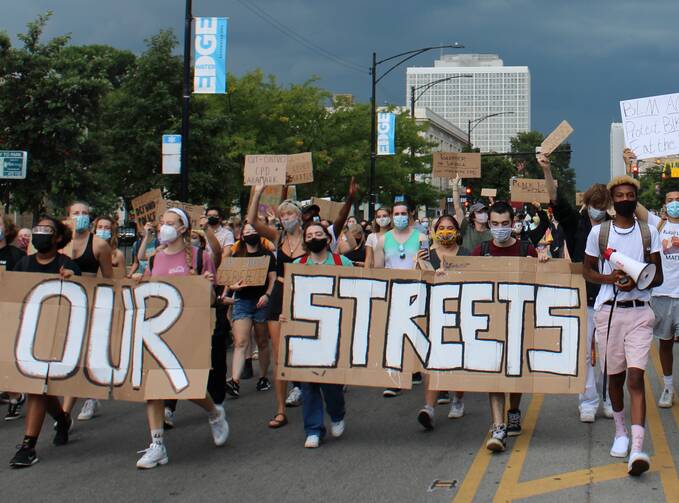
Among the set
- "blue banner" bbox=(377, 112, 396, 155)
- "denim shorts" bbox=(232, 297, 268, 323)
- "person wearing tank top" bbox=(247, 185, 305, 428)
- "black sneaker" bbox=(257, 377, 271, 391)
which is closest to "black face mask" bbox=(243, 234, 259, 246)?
"person wearing tank top" bbox=(247, 185, 305, 428)

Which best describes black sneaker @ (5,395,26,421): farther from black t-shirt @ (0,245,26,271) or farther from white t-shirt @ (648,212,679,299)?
white t-shirt @ (648,212,679,299)

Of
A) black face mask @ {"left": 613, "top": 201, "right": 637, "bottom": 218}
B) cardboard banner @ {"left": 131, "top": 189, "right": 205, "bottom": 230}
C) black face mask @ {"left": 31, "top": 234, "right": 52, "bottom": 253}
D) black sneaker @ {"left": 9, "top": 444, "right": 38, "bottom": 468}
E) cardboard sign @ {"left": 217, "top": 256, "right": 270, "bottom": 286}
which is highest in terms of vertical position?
cardboard banner @ {"left": 131, "top": 189, "right": 205, "bottom": 230}

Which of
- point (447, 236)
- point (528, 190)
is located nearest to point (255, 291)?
point (447, 236)

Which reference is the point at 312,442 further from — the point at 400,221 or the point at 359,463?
the point at 400,221

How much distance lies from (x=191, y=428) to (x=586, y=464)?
3.27 m

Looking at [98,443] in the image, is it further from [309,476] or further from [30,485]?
[309,476]

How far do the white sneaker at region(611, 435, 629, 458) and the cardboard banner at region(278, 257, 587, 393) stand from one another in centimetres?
59

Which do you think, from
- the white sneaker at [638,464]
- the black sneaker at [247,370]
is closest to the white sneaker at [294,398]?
the black sneaker at [247,370]

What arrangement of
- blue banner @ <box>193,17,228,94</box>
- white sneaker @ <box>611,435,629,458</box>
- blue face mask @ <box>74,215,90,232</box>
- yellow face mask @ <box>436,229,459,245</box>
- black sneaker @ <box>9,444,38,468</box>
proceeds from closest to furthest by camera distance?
white sneaker @ <box>611,435,629,458</box>, black sneaker @ <box>9,444,38,468</box>, blue face mask @ <box>74,215,90,232</box>, yellow face mask @ <box>436,229,459,245</box>, blue banner @ <box>193,17,228,94</box>

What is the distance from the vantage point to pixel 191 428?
7660mm

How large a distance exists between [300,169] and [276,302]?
19.4 feet

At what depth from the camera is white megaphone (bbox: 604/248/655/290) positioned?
5836 mm

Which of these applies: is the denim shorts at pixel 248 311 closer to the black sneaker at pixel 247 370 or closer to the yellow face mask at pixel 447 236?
the black sneaker at pixel 247 370

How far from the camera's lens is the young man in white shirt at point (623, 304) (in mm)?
5988
